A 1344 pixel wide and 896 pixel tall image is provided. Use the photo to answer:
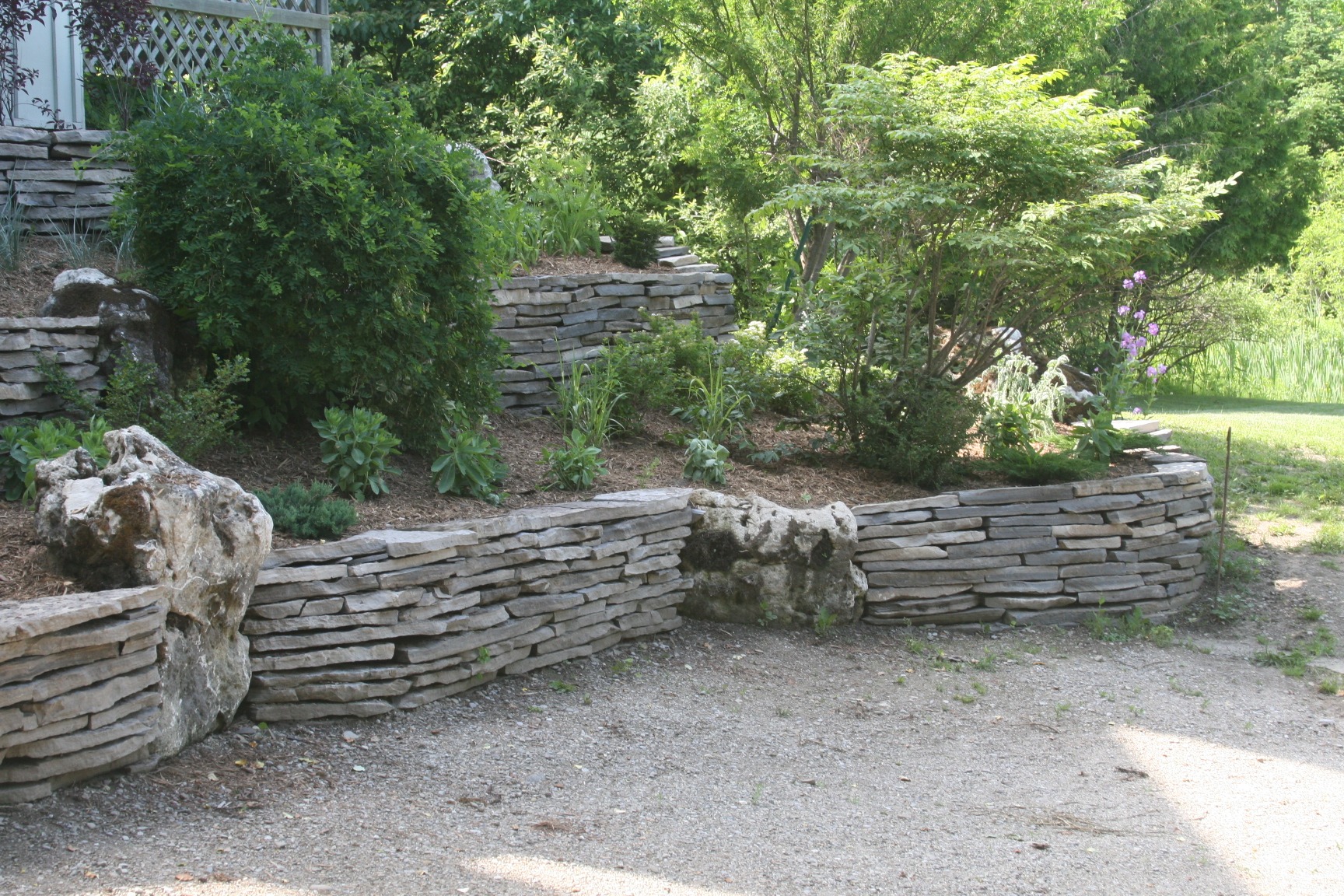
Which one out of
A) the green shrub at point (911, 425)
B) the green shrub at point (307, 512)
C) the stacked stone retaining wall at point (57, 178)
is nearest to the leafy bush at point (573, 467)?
the green shrub at point (307, 512)

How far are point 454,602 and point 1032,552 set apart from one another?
3.21m

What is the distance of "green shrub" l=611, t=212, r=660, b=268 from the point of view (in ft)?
24.8

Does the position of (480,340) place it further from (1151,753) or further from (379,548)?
(1151,753)

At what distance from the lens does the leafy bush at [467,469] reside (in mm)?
4957

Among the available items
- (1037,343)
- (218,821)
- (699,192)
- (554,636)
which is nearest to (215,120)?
(554,636)

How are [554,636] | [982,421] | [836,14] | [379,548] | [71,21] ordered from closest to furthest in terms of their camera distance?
[379,548] < [554,636] < [71,21] < [982,421] < [836,14]

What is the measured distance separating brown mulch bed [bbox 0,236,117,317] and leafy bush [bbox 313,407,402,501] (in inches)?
55.1

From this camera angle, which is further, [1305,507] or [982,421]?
[1305,507]

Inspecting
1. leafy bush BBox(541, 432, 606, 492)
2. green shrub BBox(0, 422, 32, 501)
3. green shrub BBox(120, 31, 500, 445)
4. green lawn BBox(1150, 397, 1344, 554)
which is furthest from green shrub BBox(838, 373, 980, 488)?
green shrub BBox(0, 422, 32, 501)

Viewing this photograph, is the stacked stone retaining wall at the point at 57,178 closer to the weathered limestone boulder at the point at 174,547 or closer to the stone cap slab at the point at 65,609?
the weathered limestone boulder at the point at 174,547

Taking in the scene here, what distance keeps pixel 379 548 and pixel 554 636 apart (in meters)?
0.96

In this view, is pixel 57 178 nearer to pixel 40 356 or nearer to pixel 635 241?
pixel 40 356

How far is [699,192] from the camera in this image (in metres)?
10.9

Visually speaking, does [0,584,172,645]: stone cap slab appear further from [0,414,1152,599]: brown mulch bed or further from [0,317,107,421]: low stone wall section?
[0,317,107,421]: low stone wall section
